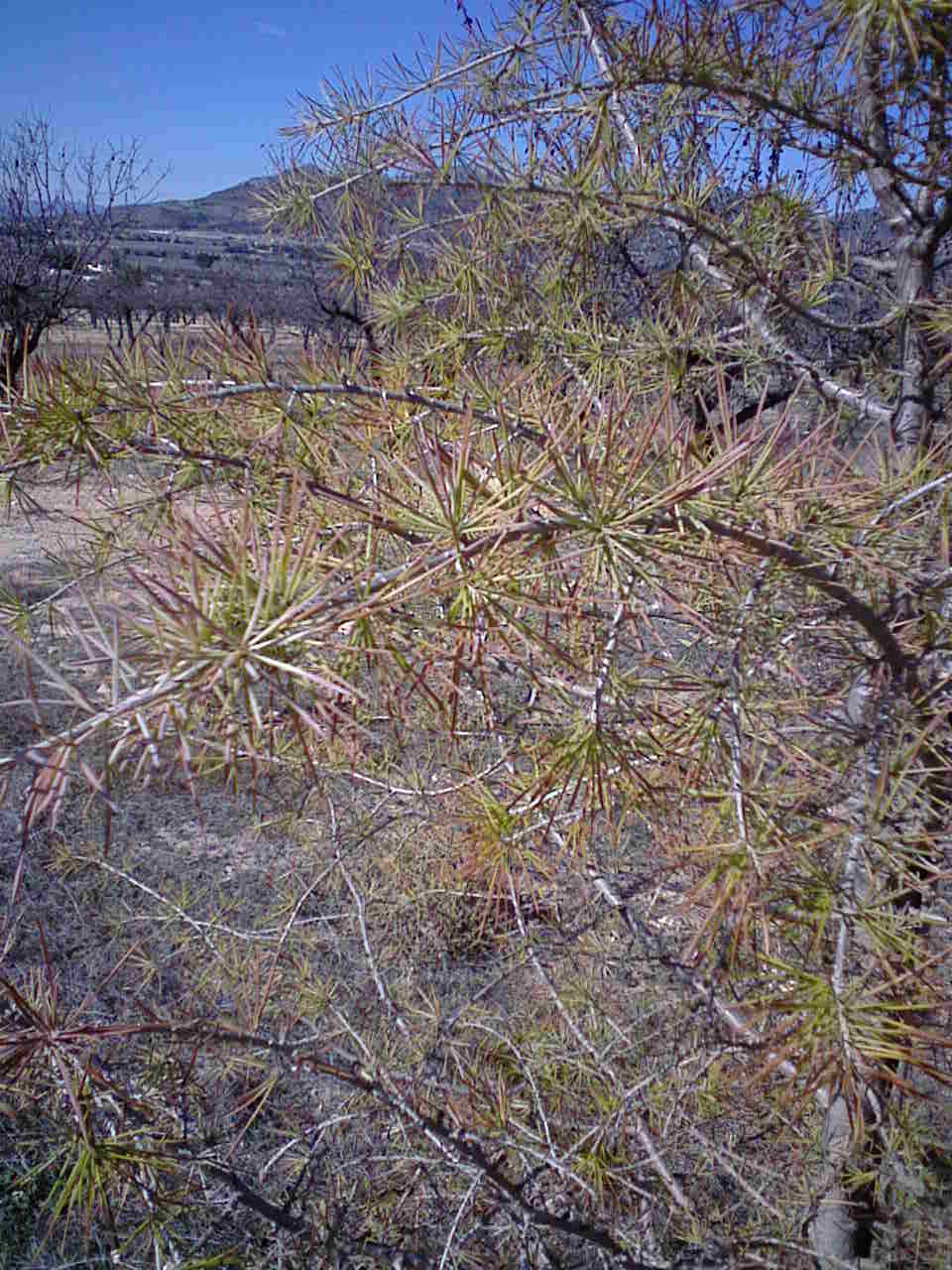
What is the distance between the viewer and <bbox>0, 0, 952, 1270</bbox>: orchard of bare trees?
41 centimetres

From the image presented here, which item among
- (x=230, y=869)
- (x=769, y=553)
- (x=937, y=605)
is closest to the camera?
(x=769, y=553)

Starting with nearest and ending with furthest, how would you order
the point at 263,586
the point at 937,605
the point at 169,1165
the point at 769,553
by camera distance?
the point at 263,586, the point at 769,553, the point at 169,1165, the point at 937,605

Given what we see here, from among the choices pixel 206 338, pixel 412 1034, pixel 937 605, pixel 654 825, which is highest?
pixel 206 338

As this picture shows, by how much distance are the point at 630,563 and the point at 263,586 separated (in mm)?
160

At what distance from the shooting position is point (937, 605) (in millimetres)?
781

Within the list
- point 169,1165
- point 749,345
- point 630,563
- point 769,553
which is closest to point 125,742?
point 630,563

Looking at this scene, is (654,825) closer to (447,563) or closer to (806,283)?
(447,563)

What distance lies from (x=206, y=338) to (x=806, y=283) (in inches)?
29.3

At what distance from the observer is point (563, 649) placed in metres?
0.60

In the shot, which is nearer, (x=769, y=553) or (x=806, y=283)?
(x=769, y=553)

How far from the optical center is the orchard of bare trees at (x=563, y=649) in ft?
1.34

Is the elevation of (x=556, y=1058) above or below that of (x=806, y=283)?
below

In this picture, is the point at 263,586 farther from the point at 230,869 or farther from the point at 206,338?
the point at 230,869

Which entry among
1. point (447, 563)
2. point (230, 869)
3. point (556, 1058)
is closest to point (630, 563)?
point (447, 563)
